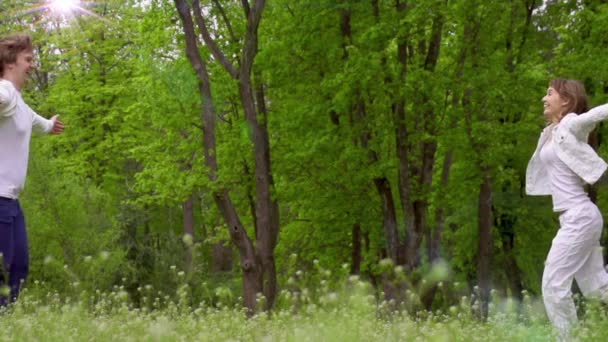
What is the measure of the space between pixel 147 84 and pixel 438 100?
30.2 feet

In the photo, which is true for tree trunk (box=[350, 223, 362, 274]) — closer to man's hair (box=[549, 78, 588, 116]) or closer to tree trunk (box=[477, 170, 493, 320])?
tree trunk (box=[477, 170, 493, 320])

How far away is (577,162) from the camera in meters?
6.21

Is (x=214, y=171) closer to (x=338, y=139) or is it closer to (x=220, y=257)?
(x=338, y=139)

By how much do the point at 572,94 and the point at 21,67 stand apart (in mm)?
4187

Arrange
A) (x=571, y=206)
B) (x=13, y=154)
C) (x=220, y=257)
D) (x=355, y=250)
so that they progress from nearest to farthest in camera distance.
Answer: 1. (x=13, y=154)
2. (x=571, y=206)
3. (x=355, y=250)
4. (x=220, y=257)

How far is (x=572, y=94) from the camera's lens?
21.3 ft

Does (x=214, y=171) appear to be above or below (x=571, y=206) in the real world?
above

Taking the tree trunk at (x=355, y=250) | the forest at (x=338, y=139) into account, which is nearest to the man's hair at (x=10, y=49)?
the forest at (x=338, y=139)

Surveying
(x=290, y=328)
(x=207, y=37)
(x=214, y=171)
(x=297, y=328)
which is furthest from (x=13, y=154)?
(x=214, y=171)

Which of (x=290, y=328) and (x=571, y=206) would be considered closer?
(x=290, y=328)

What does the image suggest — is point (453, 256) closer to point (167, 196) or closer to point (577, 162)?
point (167, 196)

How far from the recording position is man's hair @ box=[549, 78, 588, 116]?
6484 millimetres

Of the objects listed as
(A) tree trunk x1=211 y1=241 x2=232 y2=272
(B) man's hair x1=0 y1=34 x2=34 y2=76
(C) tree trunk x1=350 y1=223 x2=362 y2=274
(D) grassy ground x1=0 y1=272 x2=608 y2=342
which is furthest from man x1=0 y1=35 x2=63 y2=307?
(A) tree trunk x1=211 y1=241 x2=232 y2=272

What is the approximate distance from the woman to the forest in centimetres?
680
